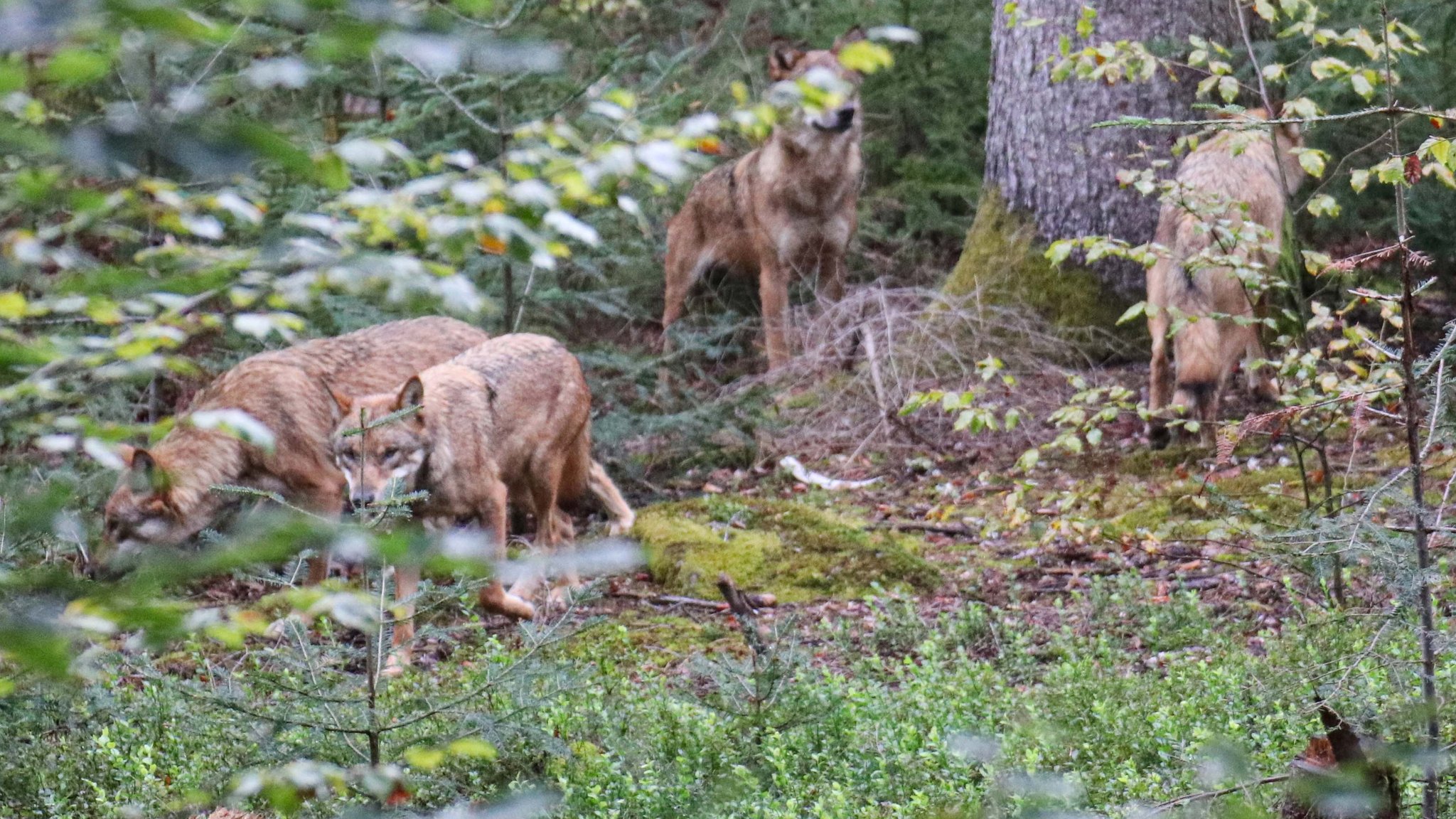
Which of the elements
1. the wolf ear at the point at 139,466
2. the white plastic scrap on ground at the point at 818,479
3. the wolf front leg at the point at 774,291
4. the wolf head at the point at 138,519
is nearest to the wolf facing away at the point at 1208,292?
the white plastic scrap on ground at the point at 818,479

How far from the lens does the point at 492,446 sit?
847 centimetres

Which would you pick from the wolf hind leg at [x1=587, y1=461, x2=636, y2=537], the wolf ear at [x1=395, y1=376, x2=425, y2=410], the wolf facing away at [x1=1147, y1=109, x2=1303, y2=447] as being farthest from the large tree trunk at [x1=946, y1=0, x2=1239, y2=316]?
the wolf ear at [x1=395, y1=376, x2=425, y2=410]

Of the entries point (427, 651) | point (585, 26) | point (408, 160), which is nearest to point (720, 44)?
point (585, 26)

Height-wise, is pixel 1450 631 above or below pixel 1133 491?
above

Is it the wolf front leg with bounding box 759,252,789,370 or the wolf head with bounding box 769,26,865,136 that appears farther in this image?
the wolf front leg with bounding box 759,252,789,370

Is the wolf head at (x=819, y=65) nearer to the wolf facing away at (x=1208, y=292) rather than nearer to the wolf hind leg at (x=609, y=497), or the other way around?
the wolf facing away at (x=1208, y=292)

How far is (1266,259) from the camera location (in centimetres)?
909

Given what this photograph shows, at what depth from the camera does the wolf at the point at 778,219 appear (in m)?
13.6

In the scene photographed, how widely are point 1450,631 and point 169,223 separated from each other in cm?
498

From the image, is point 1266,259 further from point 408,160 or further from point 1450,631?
point 408,160

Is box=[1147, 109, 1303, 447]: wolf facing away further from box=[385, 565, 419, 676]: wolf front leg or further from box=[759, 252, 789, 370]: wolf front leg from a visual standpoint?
box=[385, 565, 419, 676]: wolf front leg

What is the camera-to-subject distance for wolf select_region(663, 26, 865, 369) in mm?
13586

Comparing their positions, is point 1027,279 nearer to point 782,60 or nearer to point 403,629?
point 782,60

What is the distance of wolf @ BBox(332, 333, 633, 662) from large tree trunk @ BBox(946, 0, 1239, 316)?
4234mm
